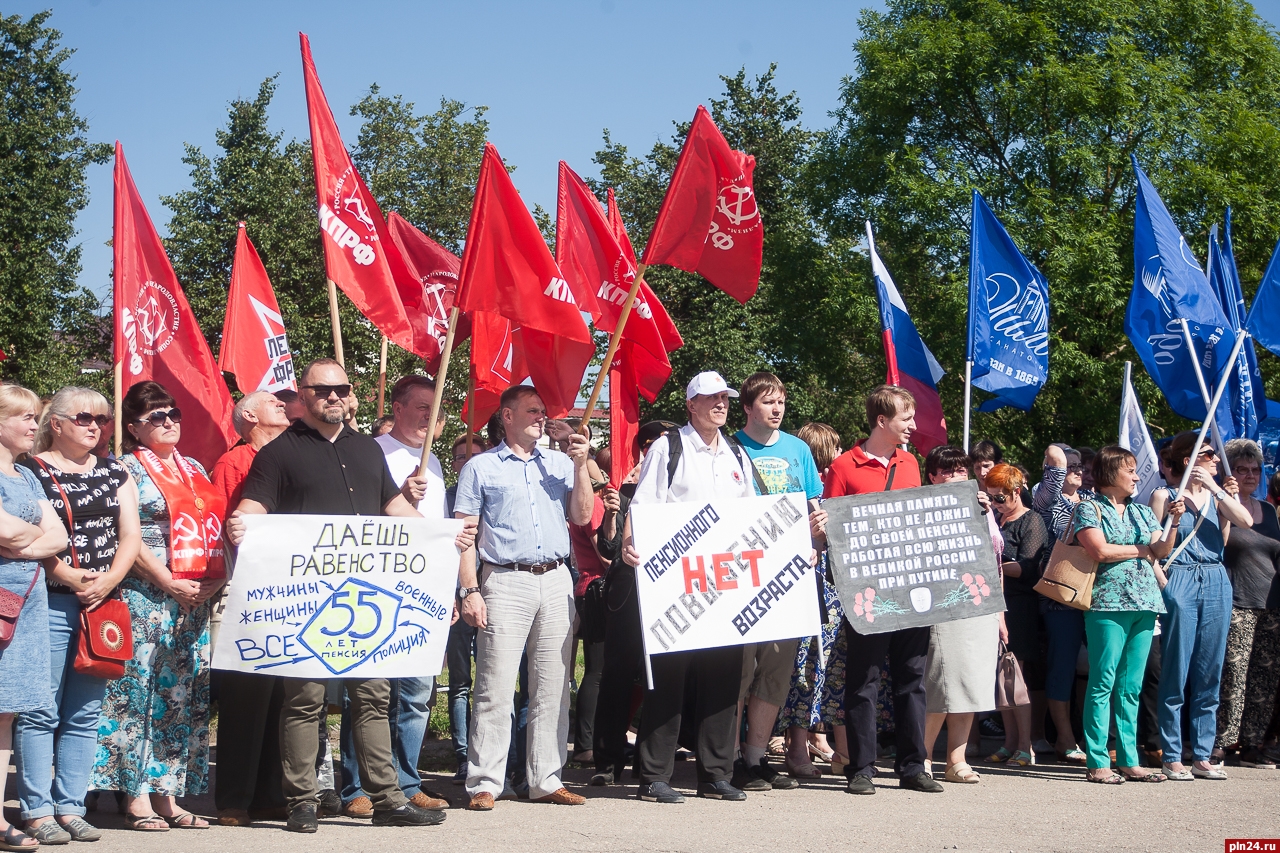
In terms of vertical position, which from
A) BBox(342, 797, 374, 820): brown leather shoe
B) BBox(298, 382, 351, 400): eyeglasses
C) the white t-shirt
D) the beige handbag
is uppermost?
BBox(298, 382, 351, 400): eyeglasses

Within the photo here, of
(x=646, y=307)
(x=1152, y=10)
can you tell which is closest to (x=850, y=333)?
(x=1152, y=10)

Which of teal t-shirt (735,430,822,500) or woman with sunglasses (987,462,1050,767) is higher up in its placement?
teal t-shirt (735,430,822,500)

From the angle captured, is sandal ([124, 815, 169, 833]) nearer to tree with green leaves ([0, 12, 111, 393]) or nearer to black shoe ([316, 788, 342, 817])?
black shoe ([316, 788, 342, 817])

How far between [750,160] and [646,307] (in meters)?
1.33

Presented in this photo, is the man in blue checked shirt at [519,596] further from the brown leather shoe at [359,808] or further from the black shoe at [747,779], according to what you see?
the black shoe at [747,779]

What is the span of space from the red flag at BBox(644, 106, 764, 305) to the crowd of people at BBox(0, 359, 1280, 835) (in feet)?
2.79

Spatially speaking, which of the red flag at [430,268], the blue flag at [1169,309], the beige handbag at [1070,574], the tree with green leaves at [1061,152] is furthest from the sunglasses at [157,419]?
the tree with green leaves at [1061,152]

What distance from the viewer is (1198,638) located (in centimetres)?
740

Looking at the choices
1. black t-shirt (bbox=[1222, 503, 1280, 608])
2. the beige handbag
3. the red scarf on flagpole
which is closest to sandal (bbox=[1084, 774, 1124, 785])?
the beige handbag

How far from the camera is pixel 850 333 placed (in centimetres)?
2844

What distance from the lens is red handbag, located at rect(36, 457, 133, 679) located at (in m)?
5.36

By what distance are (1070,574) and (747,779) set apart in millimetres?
2226

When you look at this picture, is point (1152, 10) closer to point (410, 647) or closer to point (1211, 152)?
point (1211, 152)

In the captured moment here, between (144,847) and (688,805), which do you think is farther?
(688,805)
